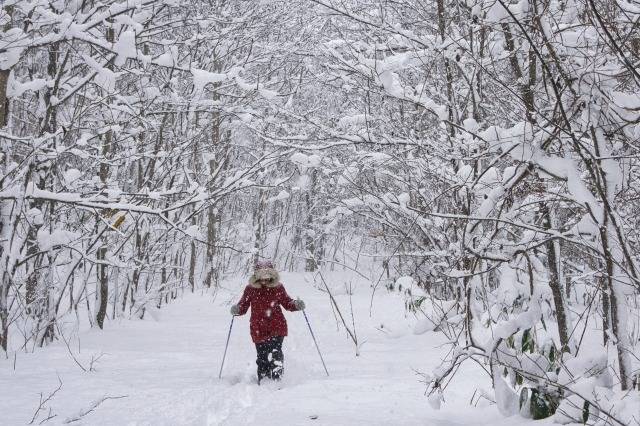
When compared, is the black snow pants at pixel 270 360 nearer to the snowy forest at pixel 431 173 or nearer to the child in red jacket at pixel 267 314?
the child in red jacket at pixel 267 314

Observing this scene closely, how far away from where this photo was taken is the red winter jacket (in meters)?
6.00

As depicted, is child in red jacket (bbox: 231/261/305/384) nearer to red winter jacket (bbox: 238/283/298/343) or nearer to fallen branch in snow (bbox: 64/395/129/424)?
red winter jacket (bbox: 238/283/298/343)

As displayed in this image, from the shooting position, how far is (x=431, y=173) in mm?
5695

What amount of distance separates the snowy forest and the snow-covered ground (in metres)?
0.08

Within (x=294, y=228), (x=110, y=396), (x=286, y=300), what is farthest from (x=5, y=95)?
(x=294, y=228)

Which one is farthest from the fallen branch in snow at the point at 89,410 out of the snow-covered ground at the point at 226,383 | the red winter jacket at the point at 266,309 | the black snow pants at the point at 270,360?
the red winter jacket at the point at 266,309

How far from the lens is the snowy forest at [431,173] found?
2.71 meters

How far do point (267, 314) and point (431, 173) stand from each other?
2252 millimetres

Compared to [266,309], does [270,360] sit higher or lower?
lower

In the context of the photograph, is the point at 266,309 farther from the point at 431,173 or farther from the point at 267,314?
the point at 431,173

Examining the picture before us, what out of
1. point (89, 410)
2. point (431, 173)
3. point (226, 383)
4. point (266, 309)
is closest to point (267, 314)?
point (266, 309)

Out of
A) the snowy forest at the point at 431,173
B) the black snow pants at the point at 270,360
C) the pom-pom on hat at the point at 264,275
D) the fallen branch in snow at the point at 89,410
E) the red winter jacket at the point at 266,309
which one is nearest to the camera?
the snowy forest at the point at 431,173

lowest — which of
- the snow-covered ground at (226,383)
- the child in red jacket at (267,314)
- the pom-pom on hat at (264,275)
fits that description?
the snow-covered ground at (226,383)

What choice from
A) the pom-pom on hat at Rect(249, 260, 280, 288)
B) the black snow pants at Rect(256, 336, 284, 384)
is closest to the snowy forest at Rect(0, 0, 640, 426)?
the black snow pants at Rect(256, 336, 284, 384)
